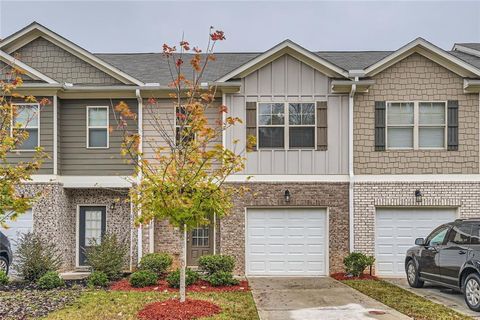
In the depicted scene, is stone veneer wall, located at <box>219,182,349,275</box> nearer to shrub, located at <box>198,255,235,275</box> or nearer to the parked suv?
shrub, located at <box>198,255,235,275</box>

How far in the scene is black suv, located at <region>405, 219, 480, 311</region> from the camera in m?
10.1

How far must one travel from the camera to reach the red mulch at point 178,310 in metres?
9.13

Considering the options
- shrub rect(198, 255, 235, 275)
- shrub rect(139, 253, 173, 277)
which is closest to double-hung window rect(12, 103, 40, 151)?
shrub rect(139, 253, 173, 277)

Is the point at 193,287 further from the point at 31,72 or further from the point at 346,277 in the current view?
the point at 31,72

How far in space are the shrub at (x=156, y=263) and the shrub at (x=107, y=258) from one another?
638mm

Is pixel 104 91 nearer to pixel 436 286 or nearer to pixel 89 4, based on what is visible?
pixel 89 4

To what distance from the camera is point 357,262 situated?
13953 millimetres

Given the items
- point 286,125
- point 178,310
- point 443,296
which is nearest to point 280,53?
point 286,125

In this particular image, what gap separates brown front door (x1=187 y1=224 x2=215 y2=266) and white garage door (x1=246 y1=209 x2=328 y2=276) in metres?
1.37

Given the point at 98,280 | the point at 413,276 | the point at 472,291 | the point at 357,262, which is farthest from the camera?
the point at 357,262

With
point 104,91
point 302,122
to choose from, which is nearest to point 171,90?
point 104,91

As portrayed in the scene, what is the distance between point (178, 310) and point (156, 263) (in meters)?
4.22

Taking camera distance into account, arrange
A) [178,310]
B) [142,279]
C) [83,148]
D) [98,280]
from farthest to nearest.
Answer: [83,148]
[98,280]
[142,279]
[178,310]

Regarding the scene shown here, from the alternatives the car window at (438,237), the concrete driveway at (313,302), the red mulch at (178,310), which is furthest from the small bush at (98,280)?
the car window at (438,237)
